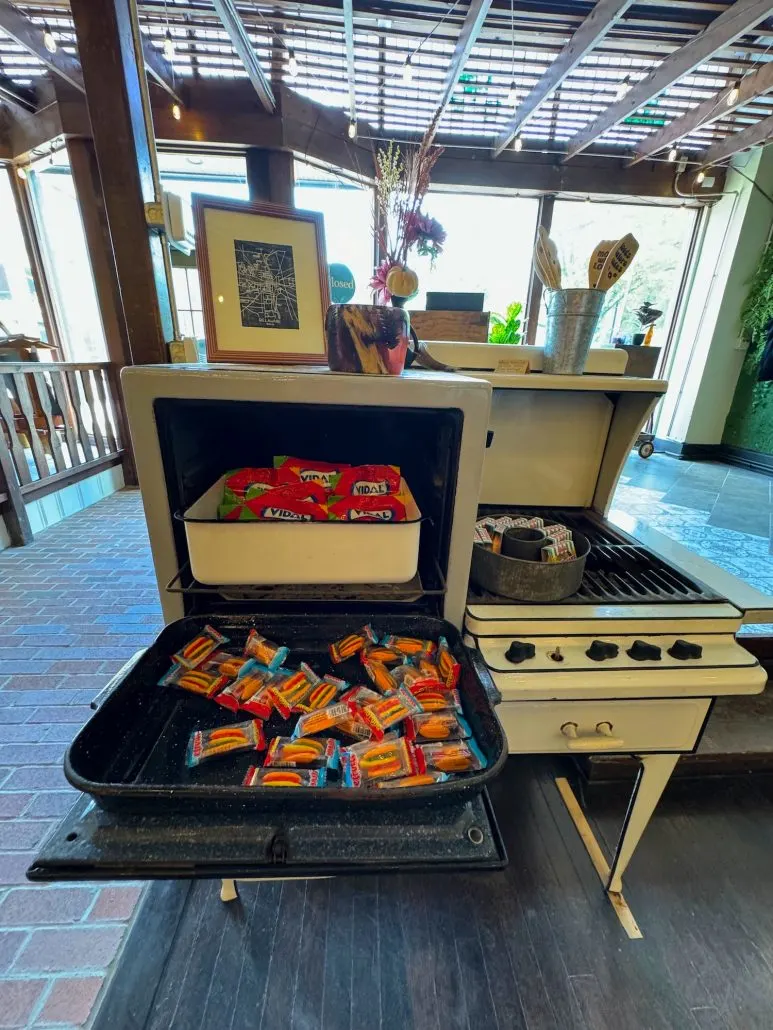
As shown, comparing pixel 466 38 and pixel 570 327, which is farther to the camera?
pixel 466 38

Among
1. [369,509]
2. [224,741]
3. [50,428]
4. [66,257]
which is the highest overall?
[66,257]

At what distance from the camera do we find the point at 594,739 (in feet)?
2.47

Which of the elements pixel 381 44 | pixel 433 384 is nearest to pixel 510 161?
pixel 381 44

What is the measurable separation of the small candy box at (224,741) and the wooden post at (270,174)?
375cm

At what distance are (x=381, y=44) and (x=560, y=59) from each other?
3.70ft

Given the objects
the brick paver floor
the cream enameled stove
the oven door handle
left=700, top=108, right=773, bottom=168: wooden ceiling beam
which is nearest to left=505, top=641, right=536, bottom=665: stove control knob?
the cream enameled stove

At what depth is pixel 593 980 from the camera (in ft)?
3.03

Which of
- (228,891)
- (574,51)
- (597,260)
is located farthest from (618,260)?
(574,51)

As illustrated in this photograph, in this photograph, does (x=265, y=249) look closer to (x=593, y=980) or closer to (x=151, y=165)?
(x=151, y=165)

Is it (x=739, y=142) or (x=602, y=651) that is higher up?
(x=739, y=142)

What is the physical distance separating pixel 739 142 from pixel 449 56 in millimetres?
2820

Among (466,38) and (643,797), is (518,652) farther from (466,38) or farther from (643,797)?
(466,38)

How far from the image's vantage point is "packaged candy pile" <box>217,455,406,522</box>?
0.68 meters

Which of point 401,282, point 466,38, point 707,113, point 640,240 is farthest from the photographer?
point 640,240
